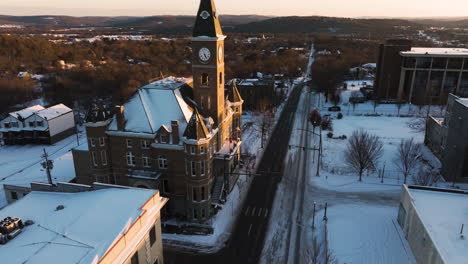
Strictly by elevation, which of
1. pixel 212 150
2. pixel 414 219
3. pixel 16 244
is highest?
pixel 16 244

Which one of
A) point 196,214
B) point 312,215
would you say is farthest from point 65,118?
point 312,215

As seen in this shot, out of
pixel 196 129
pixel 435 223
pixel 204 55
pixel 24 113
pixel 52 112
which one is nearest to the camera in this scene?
pixel 435 223

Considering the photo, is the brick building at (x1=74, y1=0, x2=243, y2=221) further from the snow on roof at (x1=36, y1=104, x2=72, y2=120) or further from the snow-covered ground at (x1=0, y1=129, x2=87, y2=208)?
the snow on roof at (x1=36, y1=104, x2=72, y2=120)

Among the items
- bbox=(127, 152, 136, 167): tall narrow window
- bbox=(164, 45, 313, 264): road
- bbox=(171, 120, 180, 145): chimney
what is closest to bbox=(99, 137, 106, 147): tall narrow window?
bbox=(127, 152, 136, 167): tall narrow window

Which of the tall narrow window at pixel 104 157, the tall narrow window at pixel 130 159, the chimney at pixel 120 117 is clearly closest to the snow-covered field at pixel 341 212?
the tall narrow window at pixel 130 159

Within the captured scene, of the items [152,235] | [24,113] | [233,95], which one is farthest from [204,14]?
[24,113]

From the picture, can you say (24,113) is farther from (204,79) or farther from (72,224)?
(72,224)

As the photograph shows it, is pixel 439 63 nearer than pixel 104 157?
No

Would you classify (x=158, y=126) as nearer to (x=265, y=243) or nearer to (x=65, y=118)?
(x=265, y=243)
